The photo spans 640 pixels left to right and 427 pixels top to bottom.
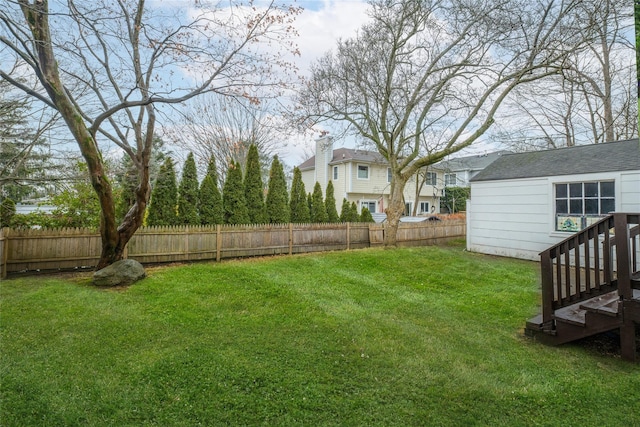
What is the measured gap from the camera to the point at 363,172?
20.7 metres

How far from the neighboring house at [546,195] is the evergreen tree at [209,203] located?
8857 millimetres

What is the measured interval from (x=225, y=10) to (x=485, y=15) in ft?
23.7

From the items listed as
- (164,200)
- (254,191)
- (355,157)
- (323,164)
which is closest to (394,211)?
(254,191)

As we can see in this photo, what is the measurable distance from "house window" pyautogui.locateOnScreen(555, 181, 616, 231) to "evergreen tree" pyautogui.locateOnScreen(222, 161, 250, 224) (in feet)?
31.2

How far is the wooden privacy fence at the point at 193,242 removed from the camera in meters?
6.90

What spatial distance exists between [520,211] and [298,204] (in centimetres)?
764

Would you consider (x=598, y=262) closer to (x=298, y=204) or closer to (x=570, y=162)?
(x=570, y=162)

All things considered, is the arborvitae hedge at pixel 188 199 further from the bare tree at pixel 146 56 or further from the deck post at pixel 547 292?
the deck post at pixel 547 292

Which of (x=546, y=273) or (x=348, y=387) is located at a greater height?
(x=546, y=273)

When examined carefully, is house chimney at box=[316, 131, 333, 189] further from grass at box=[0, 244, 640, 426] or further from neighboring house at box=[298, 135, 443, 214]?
grass at box=[0, 244, 640, 426]

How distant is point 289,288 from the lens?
20.4 ft

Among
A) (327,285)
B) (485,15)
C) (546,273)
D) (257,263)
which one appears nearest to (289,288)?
(327,285)

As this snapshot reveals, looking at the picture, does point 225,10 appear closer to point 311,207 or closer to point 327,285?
point 327,285

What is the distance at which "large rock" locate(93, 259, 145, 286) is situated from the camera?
6.20m
